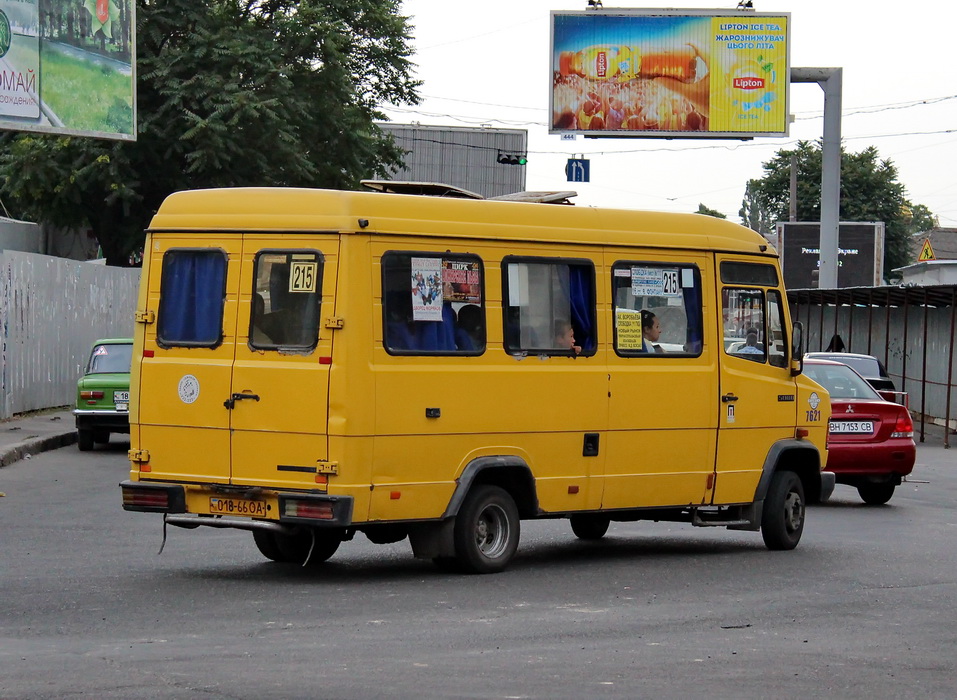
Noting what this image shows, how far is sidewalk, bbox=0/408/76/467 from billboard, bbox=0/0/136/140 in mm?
4893

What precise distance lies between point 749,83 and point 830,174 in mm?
3560

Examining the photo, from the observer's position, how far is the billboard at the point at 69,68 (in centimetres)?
2691

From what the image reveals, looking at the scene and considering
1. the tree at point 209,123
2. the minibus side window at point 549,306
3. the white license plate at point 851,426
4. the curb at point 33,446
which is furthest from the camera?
the tree at point 209,123

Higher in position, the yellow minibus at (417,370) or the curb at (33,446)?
the yellow minibus at (417,370)

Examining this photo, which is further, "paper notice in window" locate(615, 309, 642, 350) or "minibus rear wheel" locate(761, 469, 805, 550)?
"minibus rear wheel" locate(761, 469, 805, 550)

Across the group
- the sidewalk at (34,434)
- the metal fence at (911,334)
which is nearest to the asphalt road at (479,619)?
the sidewalk at (34,434)

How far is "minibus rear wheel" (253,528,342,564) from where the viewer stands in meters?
11.5

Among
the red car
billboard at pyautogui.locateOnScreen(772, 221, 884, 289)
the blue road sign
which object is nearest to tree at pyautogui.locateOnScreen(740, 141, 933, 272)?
billboard at pyautogui.locateOnScreen(772, 221, 884, 289)

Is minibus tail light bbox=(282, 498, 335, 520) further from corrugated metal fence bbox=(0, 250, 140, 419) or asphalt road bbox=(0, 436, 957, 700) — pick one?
corrugated metal fence bbox=(0, 250, 140, 419)

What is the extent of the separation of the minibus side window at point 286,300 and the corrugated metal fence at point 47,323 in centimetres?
1678

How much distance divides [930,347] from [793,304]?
12792mm

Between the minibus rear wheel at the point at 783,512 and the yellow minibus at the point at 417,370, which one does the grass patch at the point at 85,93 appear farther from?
the minibus rear wheel at the point at 783,512

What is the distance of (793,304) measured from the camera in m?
47.3

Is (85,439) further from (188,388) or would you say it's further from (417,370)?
(417,370)
